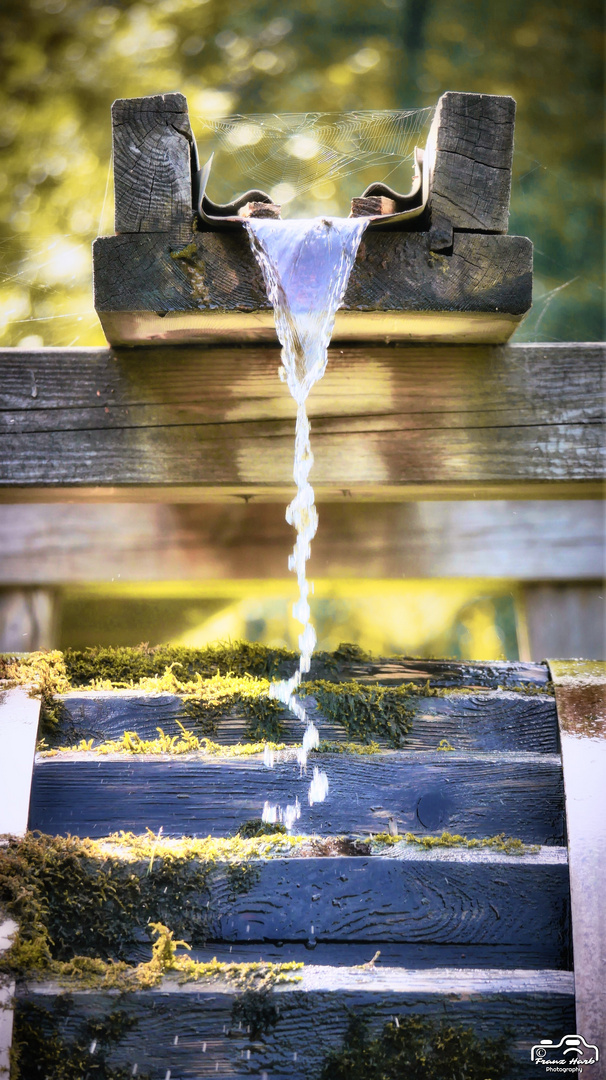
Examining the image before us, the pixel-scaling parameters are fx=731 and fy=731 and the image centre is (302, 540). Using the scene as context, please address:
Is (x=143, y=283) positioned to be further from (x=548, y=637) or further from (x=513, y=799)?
(x=548, y=637)

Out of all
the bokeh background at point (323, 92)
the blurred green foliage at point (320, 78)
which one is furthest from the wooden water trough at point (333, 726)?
the blurred green foliage at point (320, 78)

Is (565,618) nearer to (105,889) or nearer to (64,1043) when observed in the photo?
(105,889)

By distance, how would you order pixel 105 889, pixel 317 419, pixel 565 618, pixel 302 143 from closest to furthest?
pixel 105 889 → pixel 317 419 → pixel 302 143 → pixel 565 618

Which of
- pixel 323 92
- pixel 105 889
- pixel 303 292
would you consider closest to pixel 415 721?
pixel 105 889

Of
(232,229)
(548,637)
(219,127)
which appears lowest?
(548,637)

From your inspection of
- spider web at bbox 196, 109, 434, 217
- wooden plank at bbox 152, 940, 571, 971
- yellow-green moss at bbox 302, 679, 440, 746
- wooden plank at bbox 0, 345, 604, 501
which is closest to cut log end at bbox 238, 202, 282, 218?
wooden plank at bbox 0, 345, 604, 501

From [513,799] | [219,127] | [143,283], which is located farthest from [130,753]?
[219,127]

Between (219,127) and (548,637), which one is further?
(548,637)

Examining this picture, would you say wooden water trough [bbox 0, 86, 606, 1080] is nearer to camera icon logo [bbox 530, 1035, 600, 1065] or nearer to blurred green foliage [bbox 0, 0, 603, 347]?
camera icon logo [bbox 530, 1035, 600, 1065]
